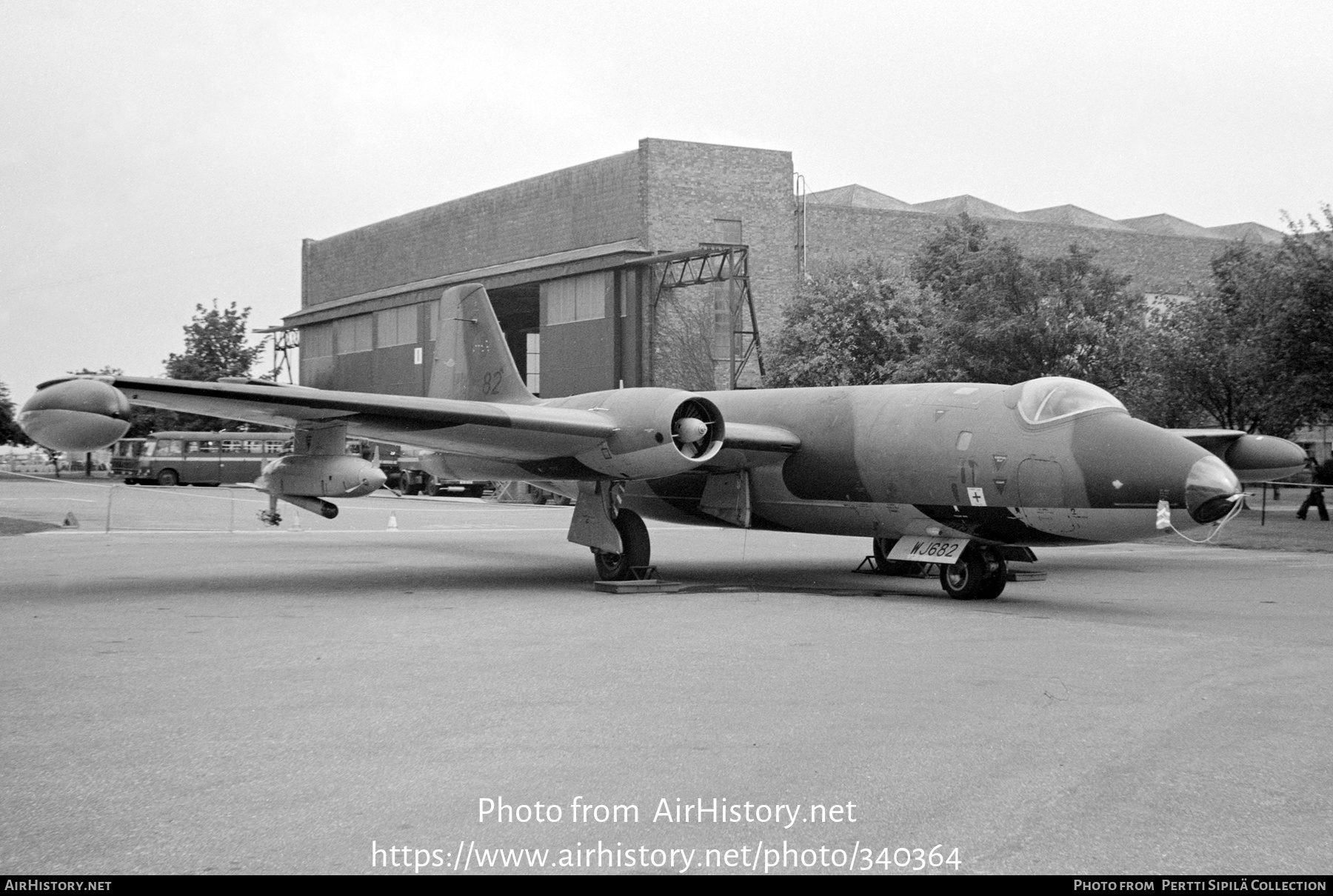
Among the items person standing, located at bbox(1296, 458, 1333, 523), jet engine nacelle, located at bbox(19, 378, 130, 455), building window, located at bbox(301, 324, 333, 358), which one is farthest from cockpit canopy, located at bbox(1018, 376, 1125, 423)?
building window, located at bbox(301, 324, 333, 358)

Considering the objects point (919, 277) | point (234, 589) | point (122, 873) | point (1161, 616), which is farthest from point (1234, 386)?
point (122, 873)

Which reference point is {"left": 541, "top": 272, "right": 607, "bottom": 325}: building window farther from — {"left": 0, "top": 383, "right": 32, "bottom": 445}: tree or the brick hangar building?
{"left": 0, "top": 383, "right": 32, "bottom": 445}: tree

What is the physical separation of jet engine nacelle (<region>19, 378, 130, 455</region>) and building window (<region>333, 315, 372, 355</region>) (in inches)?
2247

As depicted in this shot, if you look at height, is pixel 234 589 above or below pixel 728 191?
below

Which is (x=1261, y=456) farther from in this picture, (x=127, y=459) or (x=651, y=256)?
(x=127, y=459)

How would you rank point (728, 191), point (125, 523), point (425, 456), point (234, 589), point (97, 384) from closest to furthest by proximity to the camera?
point (97, 384) → point (234, 589) → point (425, 456) → point (125, 523) → point (728, 191)

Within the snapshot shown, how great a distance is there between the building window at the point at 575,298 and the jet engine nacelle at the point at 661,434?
39246 millimetres

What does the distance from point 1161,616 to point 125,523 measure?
959 inches

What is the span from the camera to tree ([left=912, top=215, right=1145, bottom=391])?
105 feet

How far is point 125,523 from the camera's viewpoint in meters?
28.8

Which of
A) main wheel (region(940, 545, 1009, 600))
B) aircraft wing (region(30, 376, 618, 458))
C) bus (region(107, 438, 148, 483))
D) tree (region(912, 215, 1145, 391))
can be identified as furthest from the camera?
bus (region(107, 438, 148, 483))

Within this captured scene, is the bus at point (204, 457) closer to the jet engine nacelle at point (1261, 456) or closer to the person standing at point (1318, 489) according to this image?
the person standing at point (1318, 489)

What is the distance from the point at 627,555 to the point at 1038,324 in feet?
65.5
